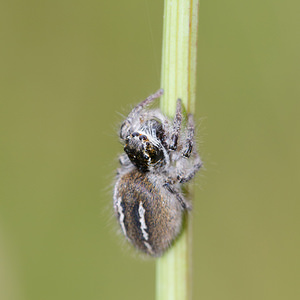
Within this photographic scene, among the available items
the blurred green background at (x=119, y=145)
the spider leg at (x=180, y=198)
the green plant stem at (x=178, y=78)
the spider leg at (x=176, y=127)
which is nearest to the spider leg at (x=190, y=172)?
the spider leg at (x=180, y=198)

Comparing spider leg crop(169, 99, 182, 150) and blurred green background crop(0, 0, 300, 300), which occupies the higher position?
blurred green background crop(0, 0, 300, 300)

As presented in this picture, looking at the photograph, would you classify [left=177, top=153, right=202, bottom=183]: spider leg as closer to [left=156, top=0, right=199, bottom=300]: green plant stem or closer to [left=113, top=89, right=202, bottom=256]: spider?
[left=113, top=89, right=202, bottom=256]: spider

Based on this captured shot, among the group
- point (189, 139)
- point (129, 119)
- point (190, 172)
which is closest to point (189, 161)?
point (190, 172)

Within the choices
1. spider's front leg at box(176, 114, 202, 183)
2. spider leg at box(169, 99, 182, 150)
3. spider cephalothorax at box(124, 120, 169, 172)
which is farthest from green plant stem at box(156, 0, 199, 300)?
spider cephalothorax at box(124, 120, 169, 172)

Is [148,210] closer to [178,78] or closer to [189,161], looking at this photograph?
[189,161]

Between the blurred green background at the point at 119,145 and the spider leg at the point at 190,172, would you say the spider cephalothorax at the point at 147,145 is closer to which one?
the spider leg at the point at 190,172

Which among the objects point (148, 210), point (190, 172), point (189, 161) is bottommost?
point (148, 210)
